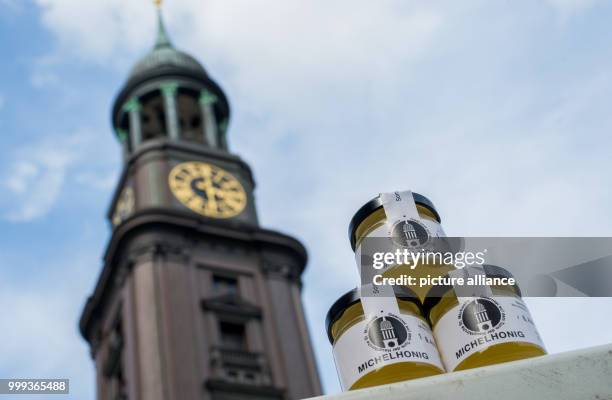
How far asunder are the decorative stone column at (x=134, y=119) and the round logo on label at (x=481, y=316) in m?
37.6

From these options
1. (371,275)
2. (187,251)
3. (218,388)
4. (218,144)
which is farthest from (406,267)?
(218,144)

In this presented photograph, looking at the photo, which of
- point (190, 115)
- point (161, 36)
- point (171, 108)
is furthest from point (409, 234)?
point (161, 36)

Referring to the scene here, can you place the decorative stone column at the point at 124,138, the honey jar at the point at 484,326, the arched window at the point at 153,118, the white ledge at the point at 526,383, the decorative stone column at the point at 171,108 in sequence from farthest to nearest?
the arched window at the point at 153,118
the decorative stone column at the point at 124,138
the decorative stone column at the point at 171,108
the honey jar at the point at 484,326
the white ledge at the point at 526,383

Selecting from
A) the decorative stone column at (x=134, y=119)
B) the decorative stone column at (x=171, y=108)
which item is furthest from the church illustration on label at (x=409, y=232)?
the decorative stone column at (x=134, y=119)

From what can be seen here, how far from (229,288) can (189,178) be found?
17.5 feet

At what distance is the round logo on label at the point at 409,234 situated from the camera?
3.42 meters

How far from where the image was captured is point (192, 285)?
32312 millimetres

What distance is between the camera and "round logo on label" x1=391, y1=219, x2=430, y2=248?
3.42 metres

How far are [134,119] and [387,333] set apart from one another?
128 ft

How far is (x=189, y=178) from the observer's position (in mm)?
36688

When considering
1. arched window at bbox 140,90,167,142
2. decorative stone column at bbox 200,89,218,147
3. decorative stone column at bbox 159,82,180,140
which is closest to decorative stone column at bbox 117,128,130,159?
arched window at bbox 140,90,167,142

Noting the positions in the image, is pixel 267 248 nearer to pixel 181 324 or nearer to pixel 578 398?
pixel 181 324

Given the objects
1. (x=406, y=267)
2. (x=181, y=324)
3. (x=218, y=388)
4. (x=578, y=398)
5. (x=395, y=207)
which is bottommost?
(x=578, y=398)

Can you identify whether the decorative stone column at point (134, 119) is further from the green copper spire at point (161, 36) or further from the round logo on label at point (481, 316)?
the round logo on label at point (481, 316)
